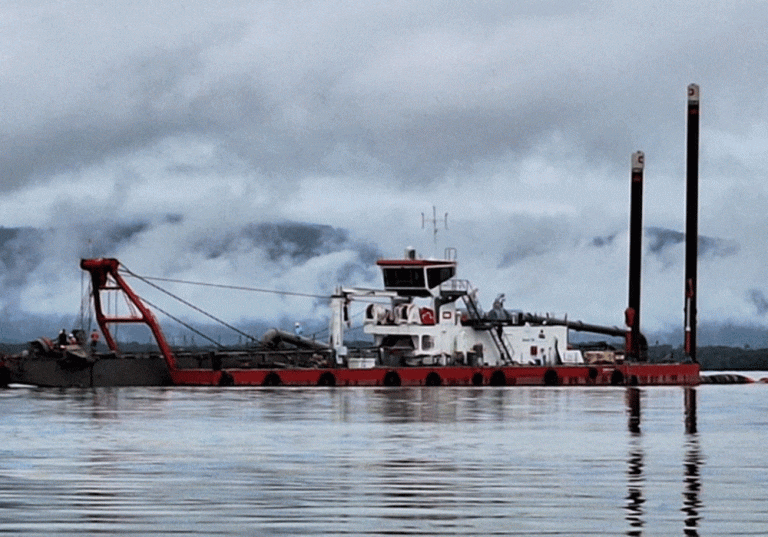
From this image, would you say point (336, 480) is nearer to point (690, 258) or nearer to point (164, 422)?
point (164, 422)

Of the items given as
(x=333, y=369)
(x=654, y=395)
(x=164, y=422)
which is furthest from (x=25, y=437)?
(x=333, y=369)

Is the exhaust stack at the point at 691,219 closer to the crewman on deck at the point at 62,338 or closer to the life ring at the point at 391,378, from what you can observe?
the life ring at the point at 391,378

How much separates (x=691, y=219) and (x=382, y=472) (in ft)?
304

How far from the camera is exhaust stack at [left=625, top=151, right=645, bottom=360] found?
124m

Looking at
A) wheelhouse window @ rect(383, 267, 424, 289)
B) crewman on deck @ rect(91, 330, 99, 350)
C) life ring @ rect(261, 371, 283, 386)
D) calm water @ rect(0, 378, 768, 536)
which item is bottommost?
calm water @ rect(0, 378, 768, 536)

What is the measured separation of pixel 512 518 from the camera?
84.4 feet

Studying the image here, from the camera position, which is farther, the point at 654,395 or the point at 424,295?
the point at 424,295

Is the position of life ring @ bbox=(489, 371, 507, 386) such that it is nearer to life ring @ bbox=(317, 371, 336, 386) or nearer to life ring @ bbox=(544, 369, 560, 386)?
life ring @ bbox=(544, 369, 560, 386)

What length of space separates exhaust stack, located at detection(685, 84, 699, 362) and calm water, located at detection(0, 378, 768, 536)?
58234 millimetres

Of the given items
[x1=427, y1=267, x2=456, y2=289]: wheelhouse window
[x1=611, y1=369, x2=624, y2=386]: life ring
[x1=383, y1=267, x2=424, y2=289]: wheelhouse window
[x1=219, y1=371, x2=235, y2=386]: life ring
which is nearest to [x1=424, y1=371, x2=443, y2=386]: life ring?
[x1=383, y1=267, x2=424, y2=289]: wheelhouse window

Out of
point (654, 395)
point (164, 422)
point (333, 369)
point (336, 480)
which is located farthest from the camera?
point (333, 369)

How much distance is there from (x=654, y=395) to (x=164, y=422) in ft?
139

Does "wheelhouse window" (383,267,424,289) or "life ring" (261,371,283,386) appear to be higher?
"wheelhouse window" (383,267,424,289)

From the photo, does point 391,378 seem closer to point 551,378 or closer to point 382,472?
point 551,378
